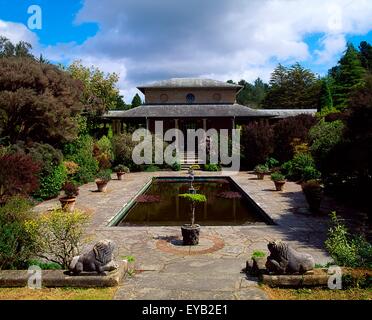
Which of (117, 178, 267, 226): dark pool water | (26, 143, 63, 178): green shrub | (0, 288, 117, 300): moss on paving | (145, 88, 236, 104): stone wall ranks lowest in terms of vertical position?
(117, 178, 267, 226): dark pool water

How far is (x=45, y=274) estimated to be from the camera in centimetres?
585

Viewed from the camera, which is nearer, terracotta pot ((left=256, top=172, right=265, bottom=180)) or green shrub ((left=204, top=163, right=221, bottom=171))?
terracotta pot ((left=256, top=172, right=265, bottom=180))

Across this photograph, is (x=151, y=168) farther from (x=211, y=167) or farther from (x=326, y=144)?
(x=326, y=144)

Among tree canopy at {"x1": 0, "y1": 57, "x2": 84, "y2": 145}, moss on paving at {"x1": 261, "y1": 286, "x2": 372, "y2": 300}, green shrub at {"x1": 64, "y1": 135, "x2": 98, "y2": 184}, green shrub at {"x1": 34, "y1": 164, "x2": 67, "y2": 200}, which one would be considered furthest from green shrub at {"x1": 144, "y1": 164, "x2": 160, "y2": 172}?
moss on paving at {"x1": 261, "y1": 286, "x2": 372, "y2": 300}

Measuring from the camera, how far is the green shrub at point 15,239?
20.6 feet

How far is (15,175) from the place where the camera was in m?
10.8

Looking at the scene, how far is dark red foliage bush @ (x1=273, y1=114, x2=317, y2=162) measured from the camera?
74.8 feet

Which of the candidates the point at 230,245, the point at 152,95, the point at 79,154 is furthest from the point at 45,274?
the point at 152,95

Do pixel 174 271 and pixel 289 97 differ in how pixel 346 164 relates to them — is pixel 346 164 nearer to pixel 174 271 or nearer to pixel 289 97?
pixel 174 271

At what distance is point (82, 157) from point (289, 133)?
1309cm

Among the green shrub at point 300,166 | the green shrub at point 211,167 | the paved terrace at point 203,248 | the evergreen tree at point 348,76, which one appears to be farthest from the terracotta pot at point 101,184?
the evergreen tree at point 348,76

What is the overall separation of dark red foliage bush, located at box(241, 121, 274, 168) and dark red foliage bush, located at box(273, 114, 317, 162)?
1.64ft

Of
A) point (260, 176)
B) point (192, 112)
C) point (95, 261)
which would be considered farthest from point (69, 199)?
point (192, 112)

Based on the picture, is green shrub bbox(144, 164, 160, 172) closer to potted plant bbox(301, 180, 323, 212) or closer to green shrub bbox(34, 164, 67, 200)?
green shrub bbox(34, 164, 67, 200)
